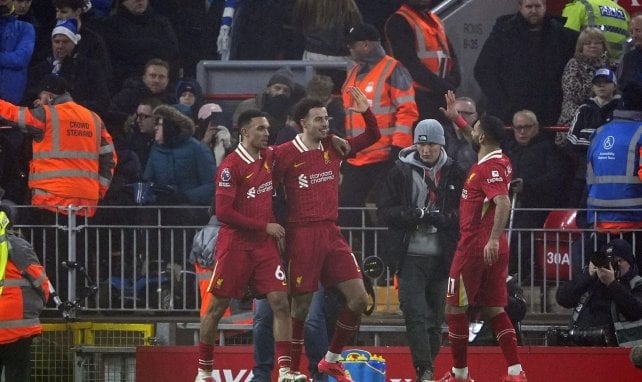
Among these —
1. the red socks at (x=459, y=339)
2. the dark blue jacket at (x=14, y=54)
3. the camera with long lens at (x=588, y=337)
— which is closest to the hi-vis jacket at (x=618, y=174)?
the camera with long lens at (x=588, y=337)

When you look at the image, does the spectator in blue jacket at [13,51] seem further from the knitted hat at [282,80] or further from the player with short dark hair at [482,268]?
the player with short dark hair at [482,268]

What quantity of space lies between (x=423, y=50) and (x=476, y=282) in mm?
4168

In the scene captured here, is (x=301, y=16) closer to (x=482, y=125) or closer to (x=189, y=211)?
(x=189, y=211)

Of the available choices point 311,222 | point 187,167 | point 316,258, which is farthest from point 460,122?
point 187,167

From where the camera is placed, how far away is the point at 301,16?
1836 cm

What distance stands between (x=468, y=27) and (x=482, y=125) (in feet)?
15.5

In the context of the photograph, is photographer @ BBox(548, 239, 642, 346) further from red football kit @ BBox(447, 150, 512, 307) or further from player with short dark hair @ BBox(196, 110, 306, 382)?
player with short dark hair @ BBox(196, 110, 306, 382)

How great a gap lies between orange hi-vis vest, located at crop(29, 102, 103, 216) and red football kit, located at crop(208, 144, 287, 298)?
9.58 ft

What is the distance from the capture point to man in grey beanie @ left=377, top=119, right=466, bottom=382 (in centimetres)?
1487

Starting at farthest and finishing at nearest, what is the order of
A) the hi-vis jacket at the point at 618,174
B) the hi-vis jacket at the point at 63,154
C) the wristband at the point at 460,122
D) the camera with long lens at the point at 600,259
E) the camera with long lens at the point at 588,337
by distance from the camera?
the hi-vis jacket at the point at 63,154
the hi-vis jacket at the point at 618,174
the camera with long lens at the point at 588,337
the wristband at the point at 460,122
the camera with long lens at the point at 600,259

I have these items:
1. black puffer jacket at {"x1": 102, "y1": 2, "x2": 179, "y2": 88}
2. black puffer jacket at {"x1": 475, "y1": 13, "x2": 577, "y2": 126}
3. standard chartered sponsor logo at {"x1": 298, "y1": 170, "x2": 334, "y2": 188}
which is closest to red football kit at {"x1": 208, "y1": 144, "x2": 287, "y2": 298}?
standard chartered sponsor logo at {"x1": 298, "y1": 170, "x2": 334, "y2": 188}

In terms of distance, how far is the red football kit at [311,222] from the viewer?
560 inches

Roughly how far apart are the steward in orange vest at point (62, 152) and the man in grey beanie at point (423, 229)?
3.24 m

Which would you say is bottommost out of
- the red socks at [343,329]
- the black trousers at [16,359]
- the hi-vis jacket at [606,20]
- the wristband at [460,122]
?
the black trousers at [16,359]
